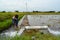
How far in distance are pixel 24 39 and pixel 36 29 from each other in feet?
31.9

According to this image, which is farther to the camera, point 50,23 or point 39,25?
point 50,23

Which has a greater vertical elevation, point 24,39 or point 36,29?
→ point 24,39

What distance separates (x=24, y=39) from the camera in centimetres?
883

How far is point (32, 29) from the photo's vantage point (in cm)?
1823

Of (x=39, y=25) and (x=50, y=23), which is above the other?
(x=39, y=25)

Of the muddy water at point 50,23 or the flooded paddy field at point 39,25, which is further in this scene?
the muddy water at point 50,23

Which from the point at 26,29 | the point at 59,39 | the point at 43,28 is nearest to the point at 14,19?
the point at 26,29

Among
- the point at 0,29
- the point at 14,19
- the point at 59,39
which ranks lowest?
the point at 0,29

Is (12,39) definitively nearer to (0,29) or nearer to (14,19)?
(14,19)

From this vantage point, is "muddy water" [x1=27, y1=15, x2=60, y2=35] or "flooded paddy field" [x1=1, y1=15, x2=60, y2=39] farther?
"muddy water" [x1=27, y1=15, x2=60, y2=35]

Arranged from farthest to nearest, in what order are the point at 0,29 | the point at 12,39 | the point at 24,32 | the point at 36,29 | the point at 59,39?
1. the point at 0,29
2. the point at 36,29
3. the point at 24,32
4. the point at 59,39
5. the point at 12,39

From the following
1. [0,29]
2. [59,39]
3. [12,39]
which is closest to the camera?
[12,39]

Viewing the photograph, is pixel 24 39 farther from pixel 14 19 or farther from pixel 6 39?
pixel 14 19

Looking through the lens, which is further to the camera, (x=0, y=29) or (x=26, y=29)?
(x=0, y=29)
